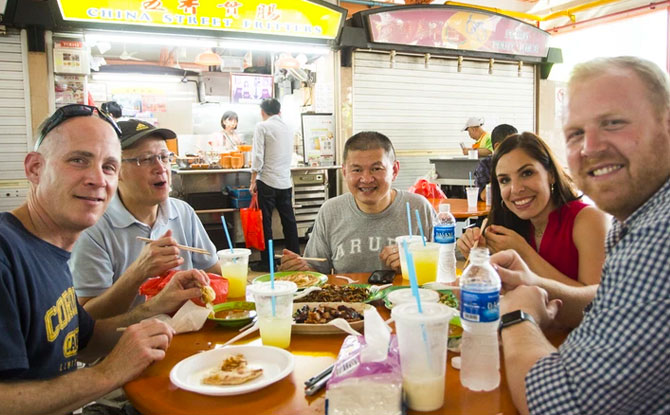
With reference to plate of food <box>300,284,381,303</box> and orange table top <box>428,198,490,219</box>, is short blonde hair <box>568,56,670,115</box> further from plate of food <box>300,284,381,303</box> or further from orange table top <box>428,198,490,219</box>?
orange table top <box>428,198,490,219</box>

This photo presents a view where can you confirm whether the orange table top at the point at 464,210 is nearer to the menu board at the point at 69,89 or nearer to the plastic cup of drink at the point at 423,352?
the plastic cup of drink at the point at 423,352

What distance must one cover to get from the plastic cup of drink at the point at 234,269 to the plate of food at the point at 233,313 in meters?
0.29

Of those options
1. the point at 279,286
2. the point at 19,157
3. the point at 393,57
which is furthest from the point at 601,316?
the point at 393,57

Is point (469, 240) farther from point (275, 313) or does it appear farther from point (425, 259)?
point (275, 313)

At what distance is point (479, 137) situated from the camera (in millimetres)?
8305

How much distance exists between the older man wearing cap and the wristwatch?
4.31 ft

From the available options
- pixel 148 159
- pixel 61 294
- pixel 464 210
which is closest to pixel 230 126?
pixel 464 210

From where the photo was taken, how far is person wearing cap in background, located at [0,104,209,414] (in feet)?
4.45

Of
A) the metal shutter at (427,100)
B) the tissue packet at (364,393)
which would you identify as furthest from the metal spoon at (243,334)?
the metal shutter at (427,100)

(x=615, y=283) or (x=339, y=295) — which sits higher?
(x=615, y=283)

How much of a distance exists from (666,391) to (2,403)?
5.26 feet

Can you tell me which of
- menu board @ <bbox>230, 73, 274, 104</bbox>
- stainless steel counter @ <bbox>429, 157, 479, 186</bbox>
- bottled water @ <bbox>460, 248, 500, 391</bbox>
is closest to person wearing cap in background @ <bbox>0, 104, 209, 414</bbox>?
bottled water @ <bbox>460, 248, 500, 391</bbox>

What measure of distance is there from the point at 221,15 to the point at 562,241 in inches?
226

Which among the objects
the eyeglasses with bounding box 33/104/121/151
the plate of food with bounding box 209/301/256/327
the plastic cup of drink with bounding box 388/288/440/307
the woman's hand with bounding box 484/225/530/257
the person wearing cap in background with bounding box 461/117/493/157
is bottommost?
the plate of food with bounding box 209/301/256/327
